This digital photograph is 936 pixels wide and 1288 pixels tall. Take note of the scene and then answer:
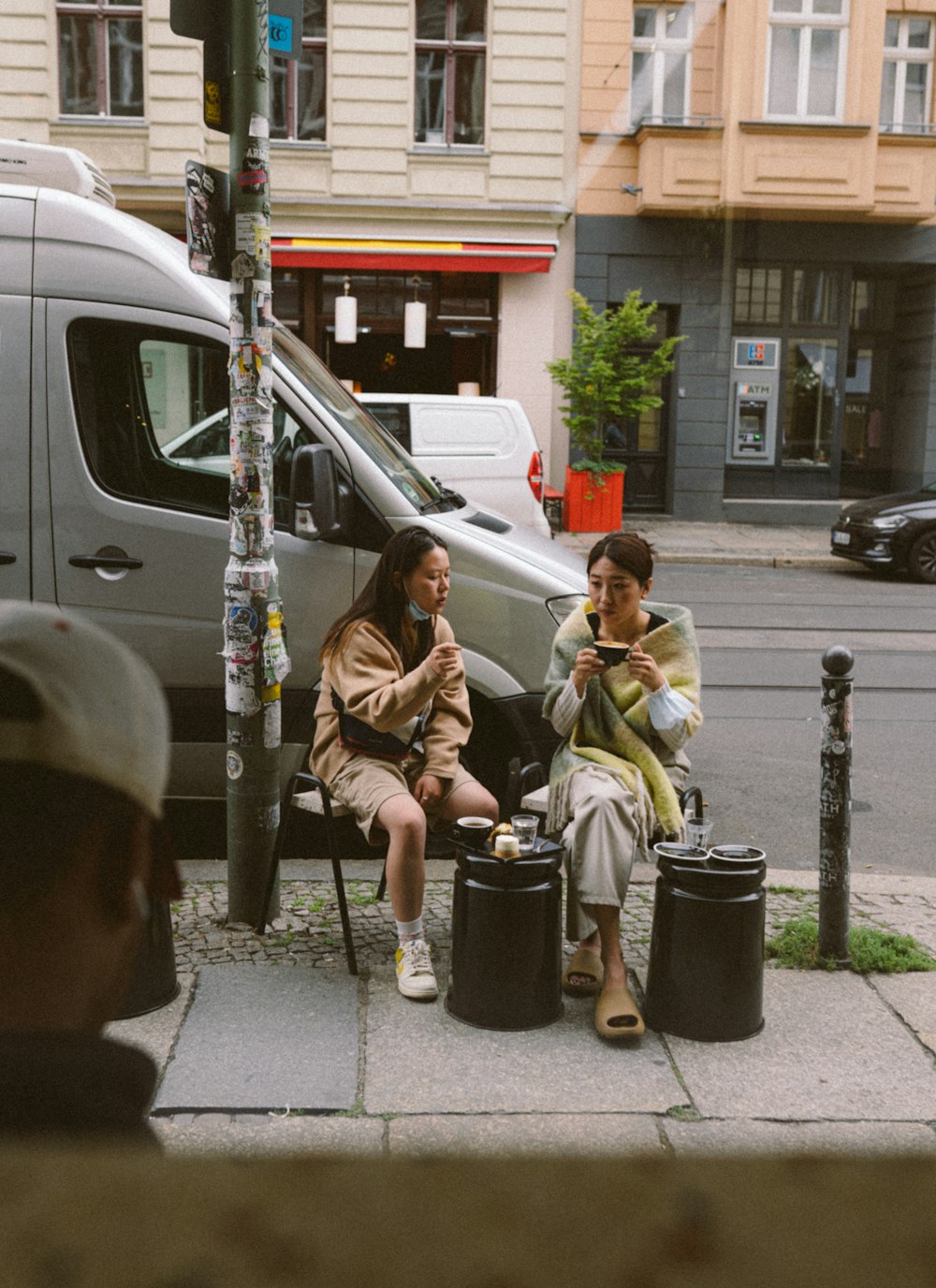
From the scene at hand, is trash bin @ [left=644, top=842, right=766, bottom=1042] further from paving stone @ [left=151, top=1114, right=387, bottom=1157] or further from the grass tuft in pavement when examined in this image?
paving stone @ [left=151, top=1114, right=387, bottom=1157]

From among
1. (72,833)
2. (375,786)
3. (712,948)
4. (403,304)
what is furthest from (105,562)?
(403,304)

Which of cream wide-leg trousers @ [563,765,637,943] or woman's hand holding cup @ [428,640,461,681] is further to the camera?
woman's hand holding cup @ [428,640,461,681]

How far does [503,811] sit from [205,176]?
280cm

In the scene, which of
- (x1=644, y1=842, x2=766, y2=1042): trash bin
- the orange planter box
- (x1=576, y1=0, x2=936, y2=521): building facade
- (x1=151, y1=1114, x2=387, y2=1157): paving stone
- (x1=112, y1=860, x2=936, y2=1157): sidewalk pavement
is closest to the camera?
(x1=151, y1=1114, x2=387, y2=1157): paving stone

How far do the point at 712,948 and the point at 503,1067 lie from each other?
0.69 m


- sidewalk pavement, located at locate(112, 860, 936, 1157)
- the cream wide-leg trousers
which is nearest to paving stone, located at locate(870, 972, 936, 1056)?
sidewalk pavement, located at locate(112, 860, 936, 1157)

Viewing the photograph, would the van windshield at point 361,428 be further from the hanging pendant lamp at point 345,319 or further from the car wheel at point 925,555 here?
the hanging pendant lamp at point 345,319

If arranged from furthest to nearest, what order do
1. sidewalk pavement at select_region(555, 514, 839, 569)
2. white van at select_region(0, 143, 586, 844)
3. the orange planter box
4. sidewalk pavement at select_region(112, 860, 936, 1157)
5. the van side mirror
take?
1. the orange planter box
2. sidewalk pavement at select_region(555, 514, 839, 569)
3. white van at select_region(0, 143, 586, 844)
4. the van side mirror
5. sidewalk pavement at select_region(112, 860, 936, 1157)

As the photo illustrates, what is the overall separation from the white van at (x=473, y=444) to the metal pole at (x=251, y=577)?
10.1 m

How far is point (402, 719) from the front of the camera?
424cm

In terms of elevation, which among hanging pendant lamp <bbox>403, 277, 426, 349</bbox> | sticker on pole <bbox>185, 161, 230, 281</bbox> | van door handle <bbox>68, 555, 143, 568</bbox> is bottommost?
van door handle <bbox>68, 555, 143, 568</bbox>

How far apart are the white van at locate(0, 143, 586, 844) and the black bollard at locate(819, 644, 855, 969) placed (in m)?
1.37

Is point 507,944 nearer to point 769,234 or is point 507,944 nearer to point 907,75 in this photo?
point 769,234

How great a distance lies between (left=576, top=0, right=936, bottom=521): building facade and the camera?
19688 mm
